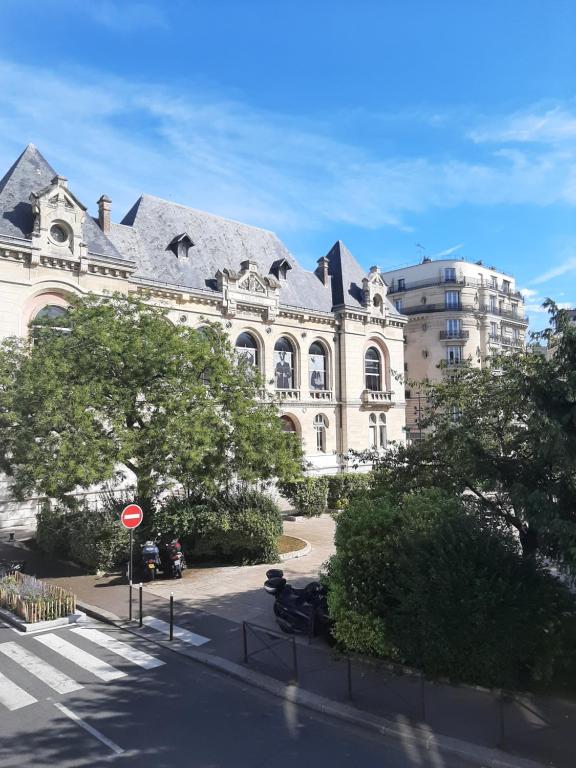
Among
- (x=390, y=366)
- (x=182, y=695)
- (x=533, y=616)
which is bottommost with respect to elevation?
(x=182, y=695)

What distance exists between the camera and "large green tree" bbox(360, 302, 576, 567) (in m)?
7.93

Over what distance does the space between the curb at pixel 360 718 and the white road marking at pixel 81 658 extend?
1.31 meters

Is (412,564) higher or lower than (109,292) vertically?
lower

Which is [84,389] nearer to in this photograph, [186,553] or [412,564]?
[186,553]

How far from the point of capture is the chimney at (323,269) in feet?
137

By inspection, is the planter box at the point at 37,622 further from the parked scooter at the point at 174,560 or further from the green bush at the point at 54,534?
the green bush at the point at 54,534

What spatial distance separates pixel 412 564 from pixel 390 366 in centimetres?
3344

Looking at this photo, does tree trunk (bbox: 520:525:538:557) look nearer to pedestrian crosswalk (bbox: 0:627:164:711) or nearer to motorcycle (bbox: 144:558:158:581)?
pedestrian crosswalk (bbox: 0:627:164:711)

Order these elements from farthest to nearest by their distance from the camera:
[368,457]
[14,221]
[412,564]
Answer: [14,221] → [368,457] → [412,564]

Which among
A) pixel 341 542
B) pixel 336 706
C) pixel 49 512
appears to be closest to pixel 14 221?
pixel 49 512

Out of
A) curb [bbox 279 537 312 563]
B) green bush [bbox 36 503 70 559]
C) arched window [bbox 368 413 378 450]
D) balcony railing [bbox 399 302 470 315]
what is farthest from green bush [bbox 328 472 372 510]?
balcony railing [bbox 399 302 470 315]

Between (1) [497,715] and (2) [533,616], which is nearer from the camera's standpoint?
(1) [497,715]

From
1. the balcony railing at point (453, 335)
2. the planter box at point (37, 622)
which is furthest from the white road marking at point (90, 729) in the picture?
the balcony railing at point (453, 335)

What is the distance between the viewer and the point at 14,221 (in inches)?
1008
